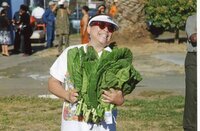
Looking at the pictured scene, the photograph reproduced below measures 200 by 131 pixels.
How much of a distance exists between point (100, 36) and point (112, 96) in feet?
1.60

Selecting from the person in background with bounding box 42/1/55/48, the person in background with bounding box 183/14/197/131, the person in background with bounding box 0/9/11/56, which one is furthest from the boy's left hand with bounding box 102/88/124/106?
the person in background with bounding box 42/1/55/48

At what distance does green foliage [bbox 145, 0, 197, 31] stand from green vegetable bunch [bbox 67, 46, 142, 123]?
1616cm

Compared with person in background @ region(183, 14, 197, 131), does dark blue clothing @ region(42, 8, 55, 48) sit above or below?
below

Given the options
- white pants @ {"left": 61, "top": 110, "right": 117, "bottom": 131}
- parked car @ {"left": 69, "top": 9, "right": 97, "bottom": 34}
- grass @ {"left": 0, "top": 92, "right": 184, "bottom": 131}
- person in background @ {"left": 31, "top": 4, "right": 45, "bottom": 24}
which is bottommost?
parked car @ {"left": 69, "top": 9, "right": 97, "bottom": 34}

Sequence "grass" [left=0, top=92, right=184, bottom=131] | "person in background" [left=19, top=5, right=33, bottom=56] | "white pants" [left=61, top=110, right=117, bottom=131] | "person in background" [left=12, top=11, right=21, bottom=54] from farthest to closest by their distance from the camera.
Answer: "person in background" [left=12, top=11, right=21, bottom=54] → "person in background" [left=19, top=5, right=33, bottom=56] → "grass" [left=0, top=92, right=184, bottom=131] → "white pants" [left=61, top=110, right=117, bottom=131]

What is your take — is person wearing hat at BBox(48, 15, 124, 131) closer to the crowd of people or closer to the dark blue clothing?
the crowd of people

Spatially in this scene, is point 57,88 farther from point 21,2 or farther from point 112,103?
point 21,2

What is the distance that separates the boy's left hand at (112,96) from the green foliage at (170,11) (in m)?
16.2

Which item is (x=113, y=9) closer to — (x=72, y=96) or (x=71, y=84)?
(x=71, y=84)

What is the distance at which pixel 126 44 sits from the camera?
2053 cm

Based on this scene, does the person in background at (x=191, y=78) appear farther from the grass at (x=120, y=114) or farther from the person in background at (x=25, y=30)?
the person in background at (x=25, y=30)

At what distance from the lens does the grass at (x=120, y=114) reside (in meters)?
8.79

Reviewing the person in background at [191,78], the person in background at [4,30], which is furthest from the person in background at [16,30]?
the person in background at [191,78]

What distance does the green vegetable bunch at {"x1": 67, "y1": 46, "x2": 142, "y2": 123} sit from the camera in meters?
4.39
